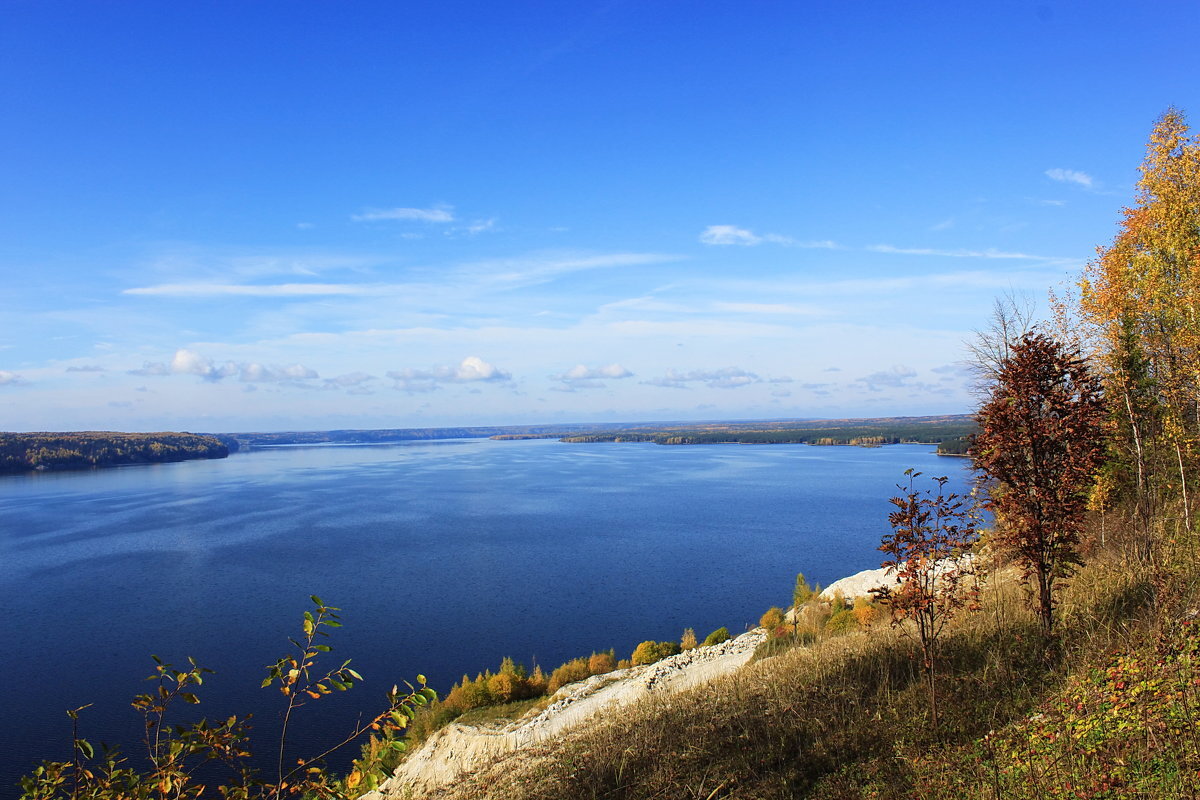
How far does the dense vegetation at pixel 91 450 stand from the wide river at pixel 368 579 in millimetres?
57814

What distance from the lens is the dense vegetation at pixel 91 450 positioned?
4906 inches

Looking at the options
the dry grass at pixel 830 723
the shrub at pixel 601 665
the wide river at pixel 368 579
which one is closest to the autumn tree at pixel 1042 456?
the dry grass at pixel 830 723

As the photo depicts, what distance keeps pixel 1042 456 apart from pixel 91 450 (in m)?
167

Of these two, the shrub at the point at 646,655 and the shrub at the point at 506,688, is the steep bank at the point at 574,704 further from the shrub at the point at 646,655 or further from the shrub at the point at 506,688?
the shrub at the point at 506,688

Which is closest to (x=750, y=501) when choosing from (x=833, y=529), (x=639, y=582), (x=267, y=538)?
(x=833, y=529)

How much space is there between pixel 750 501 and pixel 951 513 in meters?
62.0

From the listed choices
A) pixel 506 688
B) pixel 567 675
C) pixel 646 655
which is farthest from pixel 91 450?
pixel 646 655

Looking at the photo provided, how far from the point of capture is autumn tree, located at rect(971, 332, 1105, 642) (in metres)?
7.91

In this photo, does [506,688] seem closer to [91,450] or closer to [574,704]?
[574,704]

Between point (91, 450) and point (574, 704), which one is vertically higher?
point (91, 450)

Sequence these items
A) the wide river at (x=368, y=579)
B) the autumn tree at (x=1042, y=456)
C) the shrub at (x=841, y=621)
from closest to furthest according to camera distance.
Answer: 1. the autumn tree at (x=1042, y=456)
2. the shrub at (x=841, y=621)
3. the wide river at (x=368, y=579)

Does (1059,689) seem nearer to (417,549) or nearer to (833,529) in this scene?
(417,549)

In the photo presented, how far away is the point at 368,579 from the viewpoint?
36.9 metres

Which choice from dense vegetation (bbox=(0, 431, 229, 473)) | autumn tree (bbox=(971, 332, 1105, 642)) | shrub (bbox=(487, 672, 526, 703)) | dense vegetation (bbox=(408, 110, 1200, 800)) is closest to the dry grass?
dense vegetation (bbox=(408, 110, 1200, 800))
